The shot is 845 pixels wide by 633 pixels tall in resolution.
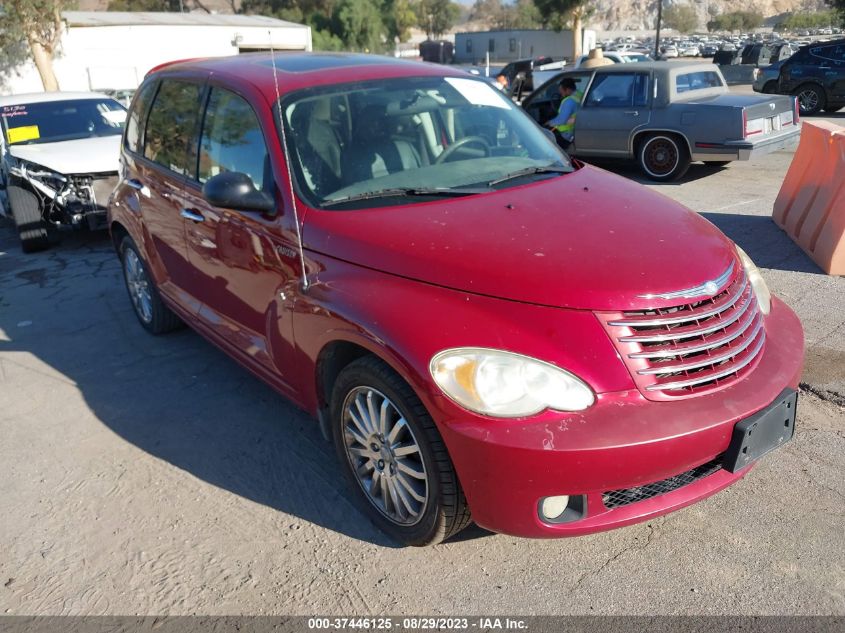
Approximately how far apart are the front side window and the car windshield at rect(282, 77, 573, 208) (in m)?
7.00

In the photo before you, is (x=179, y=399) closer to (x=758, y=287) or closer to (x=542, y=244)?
(x=542, y=244)

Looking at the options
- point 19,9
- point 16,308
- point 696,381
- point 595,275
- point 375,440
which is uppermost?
point 19,9

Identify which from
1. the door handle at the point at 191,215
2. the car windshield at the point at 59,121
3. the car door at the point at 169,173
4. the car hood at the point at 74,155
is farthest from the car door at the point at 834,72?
the door handle at the point at 191,215

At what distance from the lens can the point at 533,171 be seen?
147 inches

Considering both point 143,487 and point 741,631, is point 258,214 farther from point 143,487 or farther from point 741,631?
point 741,631

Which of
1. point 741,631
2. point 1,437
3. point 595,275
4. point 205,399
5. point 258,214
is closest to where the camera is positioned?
point 741,631

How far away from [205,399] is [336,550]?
70.1 inches

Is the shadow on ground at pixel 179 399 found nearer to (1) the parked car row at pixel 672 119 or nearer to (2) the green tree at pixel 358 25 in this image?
(1) the parked car row at pixel 672 119

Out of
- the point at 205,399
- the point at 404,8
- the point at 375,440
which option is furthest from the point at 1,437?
the point at 404,8

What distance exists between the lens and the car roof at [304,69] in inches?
147

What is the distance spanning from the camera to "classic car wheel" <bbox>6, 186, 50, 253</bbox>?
8133 millimetres

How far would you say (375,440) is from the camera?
9.78 ft

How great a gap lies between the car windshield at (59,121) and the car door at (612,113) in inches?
253

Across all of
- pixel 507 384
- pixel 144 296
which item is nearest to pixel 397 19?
pixel 144 296
